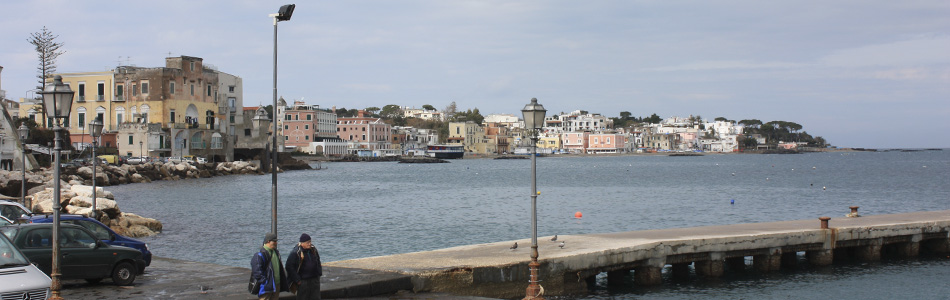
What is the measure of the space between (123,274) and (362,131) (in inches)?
6537

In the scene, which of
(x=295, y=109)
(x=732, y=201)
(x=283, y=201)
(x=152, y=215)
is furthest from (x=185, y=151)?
(x=295, y=109)

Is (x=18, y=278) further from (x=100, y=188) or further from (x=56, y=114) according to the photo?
(x=100, y=188)

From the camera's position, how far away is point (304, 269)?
11.9 m

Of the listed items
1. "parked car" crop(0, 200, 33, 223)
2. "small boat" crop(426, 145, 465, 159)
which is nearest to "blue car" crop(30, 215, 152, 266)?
"parked car" crop(0, 200, 33, 223)

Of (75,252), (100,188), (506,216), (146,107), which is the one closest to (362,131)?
(146,107)

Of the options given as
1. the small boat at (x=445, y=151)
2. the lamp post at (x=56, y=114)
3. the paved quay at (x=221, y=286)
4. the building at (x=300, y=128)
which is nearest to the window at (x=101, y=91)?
the building at (x=300, y=128)

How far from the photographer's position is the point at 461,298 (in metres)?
14.6

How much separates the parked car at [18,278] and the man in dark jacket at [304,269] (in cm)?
325

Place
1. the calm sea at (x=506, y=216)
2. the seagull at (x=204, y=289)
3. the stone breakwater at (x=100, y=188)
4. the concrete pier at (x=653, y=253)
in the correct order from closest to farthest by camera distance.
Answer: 1. the seagull at (x=204, y=289)
2. the concrete pier at (x=653, y=253)
3. the calm sea at (x=506, y=216)
4. the stone breakwater at (x=100, y=188)

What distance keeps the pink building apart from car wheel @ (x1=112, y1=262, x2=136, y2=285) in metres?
163

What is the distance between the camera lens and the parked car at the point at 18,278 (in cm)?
980

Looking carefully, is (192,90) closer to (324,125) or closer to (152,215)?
(152,215)

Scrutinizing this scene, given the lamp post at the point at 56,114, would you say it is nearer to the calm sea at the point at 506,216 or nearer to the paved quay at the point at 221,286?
the paved quay at the point at 221,286

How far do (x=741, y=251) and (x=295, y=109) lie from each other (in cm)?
15529
